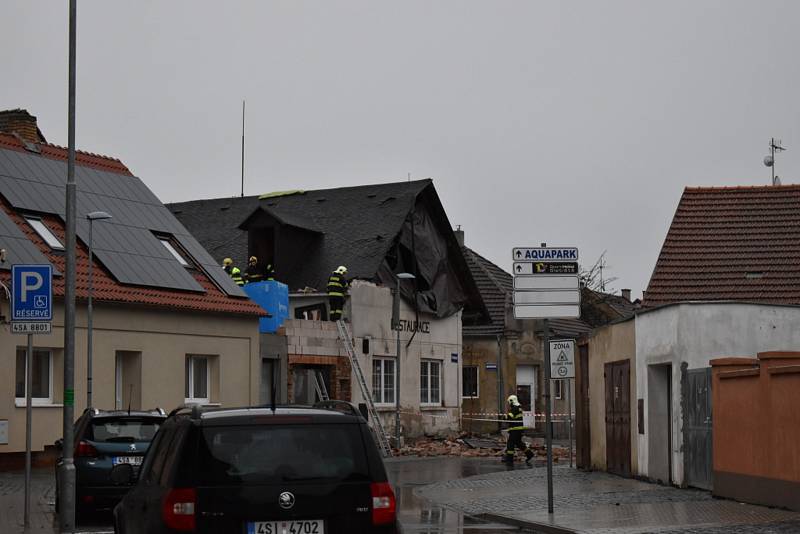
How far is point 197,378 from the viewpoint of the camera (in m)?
36.0

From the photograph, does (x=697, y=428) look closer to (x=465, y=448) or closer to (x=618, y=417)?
(x=618, y=417)

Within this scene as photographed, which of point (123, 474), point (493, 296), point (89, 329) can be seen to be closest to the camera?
point (123, 474)

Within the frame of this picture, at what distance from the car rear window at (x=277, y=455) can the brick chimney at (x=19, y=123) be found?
31.4 metres

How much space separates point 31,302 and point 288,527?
906cm

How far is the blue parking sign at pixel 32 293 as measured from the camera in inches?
696

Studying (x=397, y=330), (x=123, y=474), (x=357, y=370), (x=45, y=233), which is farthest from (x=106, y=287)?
(x=123, y=474)

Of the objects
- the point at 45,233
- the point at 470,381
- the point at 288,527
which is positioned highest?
the point at 45,233

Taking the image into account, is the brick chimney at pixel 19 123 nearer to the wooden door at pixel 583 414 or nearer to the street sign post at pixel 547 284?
the wooden door at pixel 583 414

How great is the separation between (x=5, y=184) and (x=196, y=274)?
18.7 ft

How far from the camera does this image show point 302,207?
163 feet

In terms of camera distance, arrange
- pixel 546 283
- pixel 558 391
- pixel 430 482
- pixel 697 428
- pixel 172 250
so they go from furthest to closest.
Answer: pixel 558 391 < pixel 172 250 < pixel 430 482 < pixel 697 428 < pixel 546 283

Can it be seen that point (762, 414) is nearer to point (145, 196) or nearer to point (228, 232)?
point (145, 196)

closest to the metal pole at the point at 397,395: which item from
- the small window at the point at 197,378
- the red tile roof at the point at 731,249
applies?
the small window at the point at 197,378

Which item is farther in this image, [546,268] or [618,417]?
[618,417]
